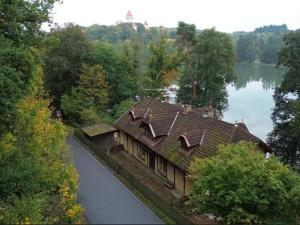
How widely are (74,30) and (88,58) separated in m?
4.05

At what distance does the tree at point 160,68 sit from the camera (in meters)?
51.5

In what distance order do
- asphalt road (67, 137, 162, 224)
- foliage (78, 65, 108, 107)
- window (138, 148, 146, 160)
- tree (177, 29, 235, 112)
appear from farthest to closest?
tree (177, 29, 235, 112)
foliage (78, 65, 108, 107)
window (138, 148, 146, 160)
asphalt road (67, 137, 162, 224)

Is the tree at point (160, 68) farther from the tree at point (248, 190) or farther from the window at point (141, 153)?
the tree at point (248, 190)

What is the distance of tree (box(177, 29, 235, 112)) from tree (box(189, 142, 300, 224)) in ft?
110

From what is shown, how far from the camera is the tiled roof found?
2798 cm

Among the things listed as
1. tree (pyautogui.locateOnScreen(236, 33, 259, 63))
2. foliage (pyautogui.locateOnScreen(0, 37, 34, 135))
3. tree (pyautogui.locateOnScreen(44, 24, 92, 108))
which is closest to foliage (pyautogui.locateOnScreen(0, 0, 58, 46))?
foliage (pyautogui.locateOnScreen(0, 37, 34, 135))

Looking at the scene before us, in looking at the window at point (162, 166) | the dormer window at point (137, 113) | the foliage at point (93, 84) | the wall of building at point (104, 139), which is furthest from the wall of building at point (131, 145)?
the foliage at point (93, 84)

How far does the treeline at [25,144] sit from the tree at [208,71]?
106 feet

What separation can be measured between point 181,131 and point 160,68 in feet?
72.1

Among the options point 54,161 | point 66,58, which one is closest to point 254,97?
point 66,58

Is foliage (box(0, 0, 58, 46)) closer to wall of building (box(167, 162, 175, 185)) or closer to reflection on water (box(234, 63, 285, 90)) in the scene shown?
wall of building (box(167, 162, 175, 185))

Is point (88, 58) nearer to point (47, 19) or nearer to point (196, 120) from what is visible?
point (196, 120)

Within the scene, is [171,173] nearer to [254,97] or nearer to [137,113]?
[137,113]

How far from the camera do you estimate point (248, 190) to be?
741 inches
